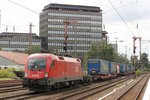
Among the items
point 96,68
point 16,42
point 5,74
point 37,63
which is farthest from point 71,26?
point 37,63

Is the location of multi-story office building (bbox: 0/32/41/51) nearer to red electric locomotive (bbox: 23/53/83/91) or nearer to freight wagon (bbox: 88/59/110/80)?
freight wagon (bbox: 88/59/110/80)

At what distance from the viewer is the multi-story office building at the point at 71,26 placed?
152 m

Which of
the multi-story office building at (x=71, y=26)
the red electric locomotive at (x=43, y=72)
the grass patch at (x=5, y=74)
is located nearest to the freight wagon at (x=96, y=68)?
the grass patch at (x=5, y=74)

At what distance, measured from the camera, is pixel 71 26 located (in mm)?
150875

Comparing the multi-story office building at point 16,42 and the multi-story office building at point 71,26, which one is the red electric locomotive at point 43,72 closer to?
the multi-story office building at point 71,26

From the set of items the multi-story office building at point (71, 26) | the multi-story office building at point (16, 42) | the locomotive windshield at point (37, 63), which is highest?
the multi-story office building at point (71, 26)

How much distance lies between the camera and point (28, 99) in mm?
22172

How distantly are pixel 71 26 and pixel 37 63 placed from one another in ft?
407

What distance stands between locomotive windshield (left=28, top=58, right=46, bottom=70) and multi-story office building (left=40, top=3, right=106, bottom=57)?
11768cm

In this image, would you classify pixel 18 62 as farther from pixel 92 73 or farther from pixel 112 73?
pixel 92 73

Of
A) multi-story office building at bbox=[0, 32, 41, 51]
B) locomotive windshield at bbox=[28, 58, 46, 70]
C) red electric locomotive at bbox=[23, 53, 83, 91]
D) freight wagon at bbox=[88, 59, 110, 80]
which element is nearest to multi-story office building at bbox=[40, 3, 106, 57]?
multi-story office building at bbox=[0, 32, 41, 51]

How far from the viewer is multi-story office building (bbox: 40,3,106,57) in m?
152

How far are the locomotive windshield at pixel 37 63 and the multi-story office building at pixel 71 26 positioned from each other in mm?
117677

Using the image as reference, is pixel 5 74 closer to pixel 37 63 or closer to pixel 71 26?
pixel 37 63
